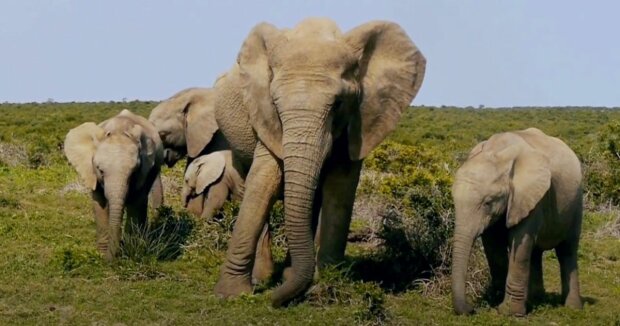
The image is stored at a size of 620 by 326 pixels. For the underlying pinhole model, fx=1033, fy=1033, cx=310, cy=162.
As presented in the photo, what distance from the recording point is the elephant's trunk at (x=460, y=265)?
27.8 ft

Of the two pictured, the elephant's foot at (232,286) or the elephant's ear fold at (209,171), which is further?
the elephant's ear fold at (209,171)

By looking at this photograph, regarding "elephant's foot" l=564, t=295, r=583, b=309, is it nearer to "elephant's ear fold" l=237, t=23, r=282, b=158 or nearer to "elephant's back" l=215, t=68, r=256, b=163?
"elephant's ear fold" l=237, t=23, r=282, b=158

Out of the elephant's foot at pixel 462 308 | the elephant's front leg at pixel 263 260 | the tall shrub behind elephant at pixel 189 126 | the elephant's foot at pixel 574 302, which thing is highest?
the tall shrub behind elephant at pixel 189 126

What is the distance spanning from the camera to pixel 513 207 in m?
8.74

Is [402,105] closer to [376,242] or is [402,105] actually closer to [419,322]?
[419,322]

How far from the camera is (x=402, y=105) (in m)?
9.11

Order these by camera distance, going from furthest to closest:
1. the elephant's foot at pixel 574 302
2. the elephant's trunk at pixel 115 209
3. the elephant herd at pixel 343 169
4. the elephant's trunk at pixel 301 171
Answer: the elephant's trunk at pixel 115 209 → the elephant's foot at pixel 574 302 → the elephant herd at pixel 343 169 → the elephant's trunk at pixel 301 171

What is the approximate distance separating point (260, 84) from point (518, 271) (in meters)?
2.73

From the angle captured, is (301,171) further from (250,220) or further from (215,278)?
(215,278)

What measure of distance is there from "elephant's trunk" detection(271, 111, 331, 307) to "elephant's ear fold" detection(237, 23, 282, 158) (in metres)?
0.62

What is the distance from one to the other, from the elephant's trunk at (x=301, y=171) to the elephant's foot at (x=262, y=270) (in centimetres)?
219

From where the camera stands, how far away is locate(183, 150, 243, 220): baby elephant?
13586 mm

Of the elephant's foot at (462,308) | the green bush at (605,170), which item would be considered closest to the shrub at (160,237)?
the elephant's foot at (462,308)

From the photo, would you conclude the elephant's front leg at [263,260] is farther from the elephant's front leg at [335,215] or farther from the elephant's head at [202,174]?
the elephant's head at [202,174]
